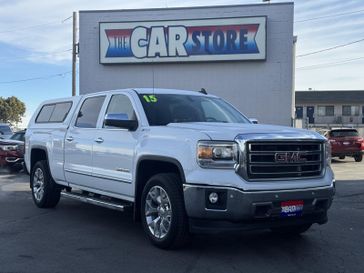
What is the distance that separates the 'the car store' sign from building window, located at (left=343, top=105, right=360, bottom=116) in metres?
43.5

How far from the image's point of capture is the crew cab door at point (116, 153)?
6898mm

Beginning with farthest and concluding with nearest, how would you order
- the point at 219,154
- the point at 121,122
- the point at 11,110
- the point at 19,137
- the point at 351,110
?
1. the point at 11,110
2. the point at 351,110
3. the point at 19,137
4. the point at 121,122
5. the point at 219,154

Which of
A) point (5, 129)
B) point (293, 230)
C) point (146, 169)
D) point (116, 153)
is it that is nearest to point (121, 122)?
point (116, 153)

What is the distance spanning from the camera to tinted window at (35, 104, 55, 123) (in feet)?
31.8

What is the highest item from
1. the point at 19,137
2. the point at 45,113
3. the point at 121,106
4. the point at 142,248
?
the point at 121,106

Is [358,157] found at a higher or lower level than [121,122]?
lower

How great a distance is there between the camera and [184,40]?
22.7 m

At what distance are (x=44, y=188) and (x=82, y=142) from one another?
192cm

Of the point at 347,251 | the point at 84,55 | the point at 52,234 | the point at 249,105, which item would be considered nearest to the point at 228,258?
the point at 347,251

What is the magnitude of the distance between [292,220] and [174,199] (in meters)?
1.40

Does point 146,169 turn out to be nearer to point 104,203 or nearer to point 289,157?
point 104,203

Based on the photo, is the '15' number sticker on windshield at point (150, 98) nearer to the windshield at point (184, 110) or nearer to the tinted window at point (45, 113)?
the windshield at point (184, 110)

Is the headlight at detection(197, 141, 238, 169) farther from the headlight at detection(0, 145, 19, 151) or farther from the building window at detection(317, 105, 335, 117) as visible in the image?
the building window at detection(317, 105, 335, 117)

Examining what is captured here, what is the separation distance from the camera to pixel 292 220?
6004 millimetres
